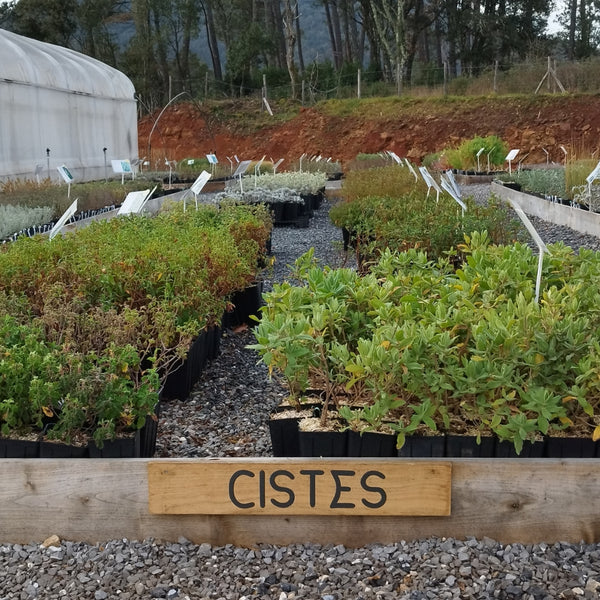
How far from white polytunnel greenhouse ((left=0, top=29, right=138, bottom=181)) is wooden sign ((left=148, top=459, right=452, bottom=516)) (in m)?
10.1

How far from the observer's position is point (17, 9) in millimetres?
31812

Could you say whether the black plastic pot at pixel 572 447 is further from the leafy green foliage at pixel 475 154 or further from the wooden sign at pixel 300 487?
the leafy green foliage at pixel 475 154

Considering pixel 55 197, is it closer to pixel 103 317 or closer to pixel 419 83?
pixel 103 317

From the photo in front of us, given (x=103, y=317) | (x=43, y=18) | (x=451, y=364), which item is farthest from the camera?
(x=43, y=18)

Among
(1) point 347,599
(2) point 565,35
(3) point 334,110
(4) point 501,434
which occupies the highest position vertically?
(2) point 565,35

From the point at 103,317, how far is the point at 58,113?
13.1 metres

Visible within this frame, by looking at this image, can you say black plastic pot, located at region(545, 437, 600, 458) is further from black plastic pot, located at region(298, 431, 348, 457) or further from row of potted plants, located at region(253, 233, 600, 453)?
black plastic pot, located at region(298, 431, 348, 457)

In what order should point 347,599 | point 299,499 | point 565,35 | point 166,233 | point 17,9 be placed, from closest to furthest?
point 347,599 → point 299,499 → point 166,233 → point 17,9 → point 565,35

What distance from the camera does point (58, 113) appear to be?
1524 cm

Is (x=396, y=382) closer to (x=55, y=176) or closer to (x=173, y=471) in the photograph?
(x=173, y=471)

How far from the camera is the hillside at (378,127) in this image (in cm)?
2472

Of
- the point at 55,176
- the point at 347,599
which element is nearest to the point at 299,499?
the point at 347,599

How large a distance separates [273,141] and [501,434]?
86.6ft

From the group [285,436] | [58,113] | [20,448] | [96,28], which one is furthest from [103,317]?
[96,28]
